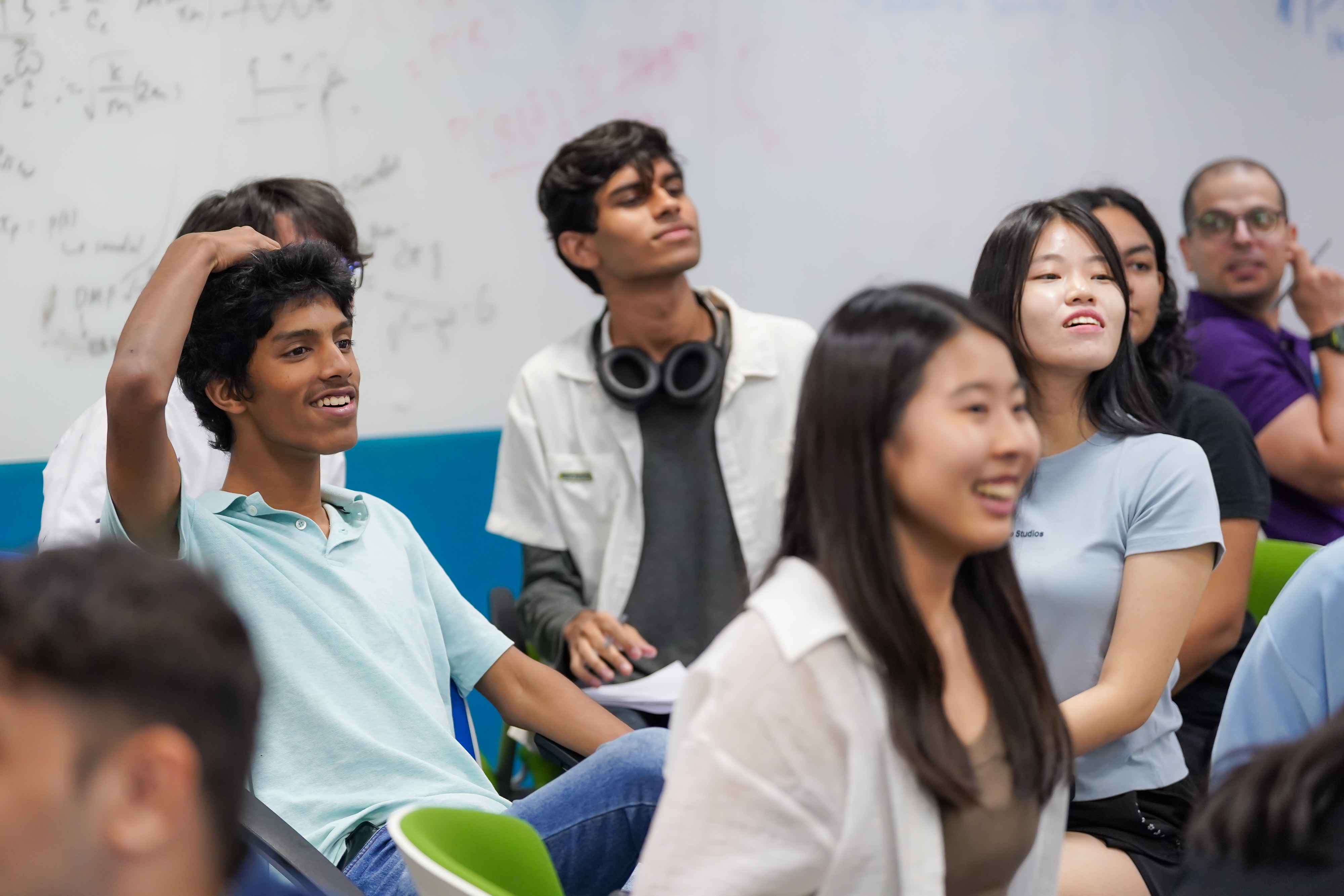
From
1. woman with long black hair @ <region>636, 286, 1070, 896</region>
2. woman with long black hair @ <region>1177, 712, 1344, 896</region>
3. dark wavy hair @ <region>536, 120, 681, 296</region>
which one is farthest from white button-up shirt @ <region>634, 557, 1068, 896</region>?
dark wavy hair @ <region>536, 120, 681, 296</region>

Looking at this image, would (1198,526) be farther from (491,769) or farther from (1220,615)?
(491,769)

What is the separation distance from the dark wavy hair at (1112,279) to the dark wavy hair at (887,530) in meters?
0.58

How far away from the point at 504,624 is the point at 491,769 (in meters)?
0.61

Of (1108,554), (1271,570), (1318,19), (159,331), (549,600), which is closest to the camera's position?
(159,331)

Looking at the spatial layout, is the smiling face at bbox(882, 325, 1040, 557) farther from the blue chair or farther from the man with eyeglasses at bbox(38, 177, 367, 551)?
the man with eyeglasses at bbox(38, 177, 367, 551)

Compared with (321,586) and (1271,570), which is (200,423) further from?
Result: (1271,570)

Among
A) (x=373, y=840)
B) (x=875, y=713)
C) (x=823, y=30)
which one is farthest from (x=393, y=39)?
(x=875, y=713)

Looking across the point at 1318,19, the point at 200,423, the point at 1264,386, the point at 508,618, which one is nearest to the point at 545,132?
the point at 508,618

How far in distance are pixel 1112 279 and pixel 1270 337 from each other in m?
1.14

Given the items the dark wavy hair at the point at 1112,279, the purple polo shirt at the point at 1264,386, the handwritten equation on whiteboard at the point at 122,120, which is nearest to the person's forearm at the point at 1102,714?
the dark wavy hair at the point at 1112,279

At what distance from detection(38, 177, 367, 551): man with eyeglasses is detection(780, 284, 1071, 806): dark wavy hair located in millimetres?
850

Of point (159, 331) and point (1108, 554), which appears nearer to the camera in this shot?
point (159, 331)

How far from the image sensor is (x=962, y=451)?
0.97m

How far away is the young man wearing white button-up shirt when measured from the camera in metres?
2.23
